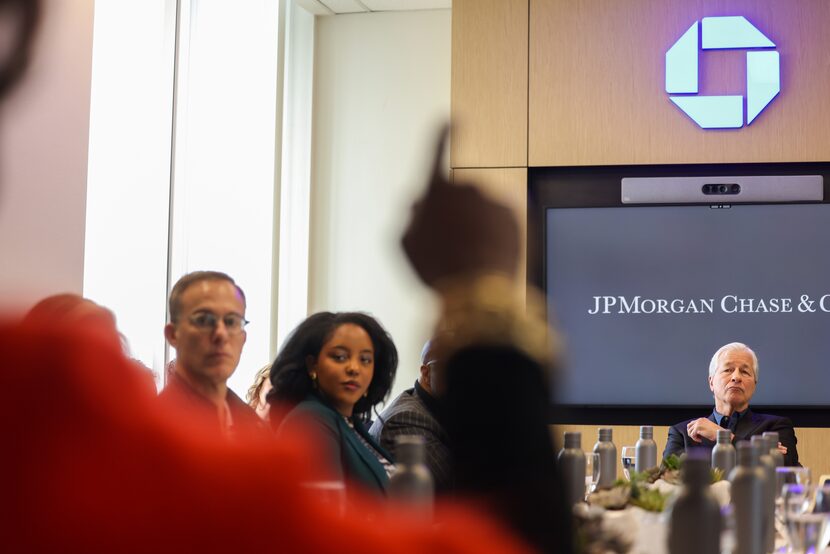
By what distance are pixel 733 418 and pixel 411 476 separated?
163 inches

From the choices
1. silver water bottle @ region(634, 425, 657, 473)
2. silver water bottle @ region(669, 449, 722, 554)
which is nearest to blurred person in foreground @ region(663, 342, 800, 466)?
silver water bottle @ region(634, 425, 657, 473)

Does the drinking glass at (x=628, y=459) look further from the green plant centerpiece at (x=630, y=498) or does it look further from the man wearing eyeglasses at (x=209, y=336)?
the man wearing eyeglasses at (x=209, y=336)

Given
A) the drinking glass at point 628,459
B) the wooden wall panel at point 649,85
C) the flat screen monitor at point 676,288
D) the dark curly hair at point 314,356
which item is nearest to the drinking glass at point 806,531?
the dark curly hair at point 314,356

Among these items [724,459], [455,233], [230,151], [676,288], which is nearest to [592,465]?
[724,459]

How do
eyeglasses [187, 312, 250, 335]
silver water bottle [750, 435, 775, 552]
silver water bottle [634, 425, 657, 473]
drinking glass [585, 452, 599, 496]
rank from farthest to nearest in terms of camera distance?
silver water bottle [634, 425, 657, 473] → drinking glass [585, 452, 599, 496] → eyeglasses [187, 312, 250, 335] → silver water bottle [750, 435, 775, 552]

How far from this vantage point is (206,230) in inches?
258

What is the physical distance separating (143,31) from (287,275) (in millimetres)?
1996

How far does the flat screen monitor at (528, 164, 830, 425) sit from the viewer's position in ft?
19.2

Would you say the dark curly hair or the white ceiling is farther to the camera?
the white ceiling

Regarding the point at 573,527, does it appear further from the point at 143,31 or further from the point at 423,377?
the point at 143,31

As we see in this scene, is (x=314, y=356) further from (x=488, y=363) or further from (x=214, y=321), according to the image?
(x=488, y=363)

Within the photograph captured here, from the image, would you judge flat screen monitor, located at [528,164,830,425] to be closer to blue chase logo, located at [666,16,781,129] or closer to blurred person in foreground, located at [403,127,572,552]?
blue chase logo, located at [666,16,781,129]

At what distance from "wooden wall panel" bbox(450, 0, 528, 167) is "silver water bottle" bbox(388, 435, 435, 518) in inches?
188

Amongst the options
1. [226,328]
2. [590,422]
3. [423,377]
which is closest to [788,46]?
[590,422]
